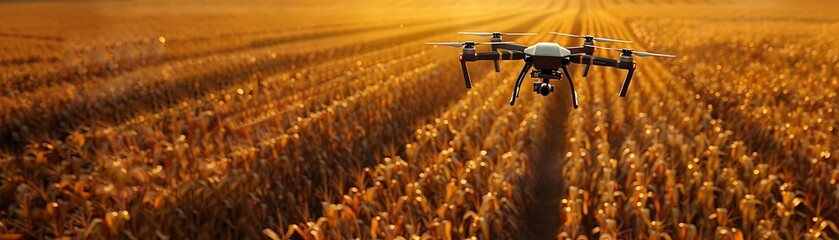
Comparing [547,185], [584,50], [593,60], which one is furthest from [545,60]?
[547,185]

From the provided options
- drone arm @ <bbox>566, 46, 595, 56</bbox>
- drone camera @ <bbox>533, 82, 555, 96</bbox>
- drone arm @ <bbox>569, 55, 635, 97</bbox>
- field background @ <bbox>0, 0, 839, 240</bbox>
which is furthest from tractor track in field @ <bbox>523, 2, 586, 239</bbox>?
drone camera @ <bbox>533, 82, 555, 96</bbox>

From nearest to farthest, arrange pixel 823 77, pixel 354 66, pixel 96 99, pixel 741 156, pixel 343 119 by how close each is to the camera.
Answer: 1. pixel 741 156
2. pixel 343 119
3. pixel 96 99
4. pixel 823 77
5. pixel 354 66

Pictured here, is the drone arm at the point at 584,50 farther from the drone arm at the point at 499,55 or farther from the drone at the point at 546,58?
the drone arm at the point at 499,55

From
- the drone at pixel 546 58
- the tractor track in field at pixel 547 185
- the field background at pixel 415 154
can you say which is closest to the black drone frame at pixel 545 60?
the drone at pixel 546 58

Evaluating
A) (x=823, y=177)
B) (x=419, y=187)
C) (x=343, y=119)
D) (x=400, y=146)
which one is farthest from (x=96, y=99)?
(x=823, y=177)

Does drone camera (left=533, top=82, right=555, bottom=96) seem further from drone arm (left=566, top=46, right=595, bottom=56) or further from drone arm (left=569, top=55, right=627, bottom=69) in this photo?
drone arm (left=566, top=46, right=595, bottom=56)

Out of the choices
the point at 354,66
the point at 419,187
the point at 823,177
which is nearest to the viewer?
the point at 419,187

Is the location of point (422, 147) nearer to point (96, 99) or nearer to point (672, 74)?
point (96, 99)

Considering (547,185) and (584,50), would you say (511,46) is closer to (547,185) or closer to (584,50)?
(584,50)

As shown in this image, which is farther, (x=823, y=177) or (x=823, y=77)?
(x=823, y=77)
